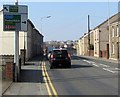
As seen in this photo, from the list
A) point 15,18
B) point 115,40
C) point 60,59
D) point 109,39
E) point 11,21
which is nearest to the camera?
point 15,18

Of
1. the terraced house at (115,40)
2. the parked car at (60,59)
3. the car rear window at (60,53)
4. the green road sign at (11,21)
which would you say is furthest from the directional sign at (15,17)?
the terraced house at (115,40)

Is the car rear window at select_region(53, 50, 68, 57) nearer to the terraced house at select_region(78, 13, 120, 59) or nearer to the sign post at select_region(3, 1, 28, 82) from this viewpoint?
the sign post at select_region(3, 1, 28, 82)

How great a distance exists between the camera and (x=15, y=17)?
22.6 metres

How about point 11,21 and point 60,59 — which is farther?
point 60,59

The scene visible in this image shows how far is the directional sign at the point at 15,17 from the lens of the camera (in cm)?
2247

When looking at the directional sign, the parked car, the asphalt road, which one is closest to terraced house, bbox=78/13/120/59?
the parked car

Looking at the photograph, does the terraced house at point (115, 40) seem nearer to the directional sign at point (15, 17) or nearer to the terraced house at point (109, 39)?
the terraced house at point (109, 39)

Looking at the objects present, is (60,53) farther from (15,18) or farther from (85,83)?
(85,83)

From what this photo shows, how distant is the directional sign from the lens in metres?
22.5

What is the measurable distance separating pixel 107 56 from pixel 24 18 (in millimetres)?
45973

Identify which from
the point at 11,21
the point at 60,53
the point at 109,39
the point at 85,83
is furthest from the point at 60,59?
the point at 109,39

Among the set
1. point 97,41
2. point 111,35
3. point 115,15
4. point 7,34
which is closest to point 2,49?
point 7,34

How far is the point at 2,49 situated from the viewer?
54.0 m

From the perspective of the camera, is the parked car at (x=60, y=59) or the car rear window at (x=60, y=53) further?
the car rear window at (x=60, y=53)
